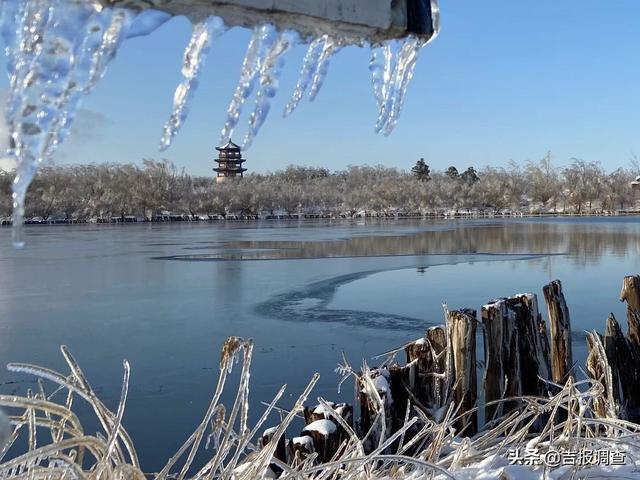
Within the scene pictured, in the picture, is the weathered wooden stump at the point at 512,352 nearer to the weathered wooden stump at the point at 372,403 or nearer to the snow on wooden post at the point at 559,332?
the snow on wooden post at the point at 559,332

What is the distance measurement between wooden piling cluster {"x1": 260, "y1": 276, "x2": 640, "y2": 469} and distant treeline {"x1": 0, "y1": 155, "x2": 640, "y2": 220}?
193ft

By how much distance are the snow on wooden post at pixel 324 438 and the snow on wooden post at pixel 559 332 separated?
264 cm

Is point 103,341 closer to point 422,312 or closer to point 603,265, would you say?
point 422,312

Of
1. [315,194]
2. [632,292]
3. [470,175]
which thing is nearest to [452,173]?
[470,175]

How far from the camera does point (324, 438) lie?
10.6 ft

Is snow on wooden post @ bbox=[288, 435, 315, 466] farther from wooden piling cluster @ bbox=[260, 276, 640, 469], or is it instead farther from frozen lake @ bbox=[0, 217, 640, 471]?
frozen lake @ bbox=[0, 217, 640, 471]

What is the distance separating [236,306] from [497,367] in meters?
6.86

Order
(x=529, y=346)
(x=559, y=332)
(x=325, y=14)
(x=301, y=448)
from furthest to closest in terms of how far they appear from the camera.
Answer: (x=559, y=332), (x=529, y=346), (x=301, y=448), (x=325, y=14)

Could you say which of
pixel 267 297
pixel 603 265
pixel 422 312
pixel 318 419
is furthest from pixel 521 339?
pixel 603 265

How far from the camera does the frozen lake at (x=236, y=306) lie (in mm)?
6320

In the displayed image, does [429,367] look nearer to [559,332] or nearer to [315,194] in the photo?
[559,332]

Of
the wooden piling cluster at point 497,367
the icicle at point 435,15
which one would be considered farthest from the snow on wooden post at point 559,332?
the icicle at point 435,15

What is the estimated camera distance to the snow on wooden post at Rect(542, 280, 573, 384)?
505 centimetres

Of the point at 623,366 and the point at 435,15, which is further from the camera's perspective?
the point at 623,366
